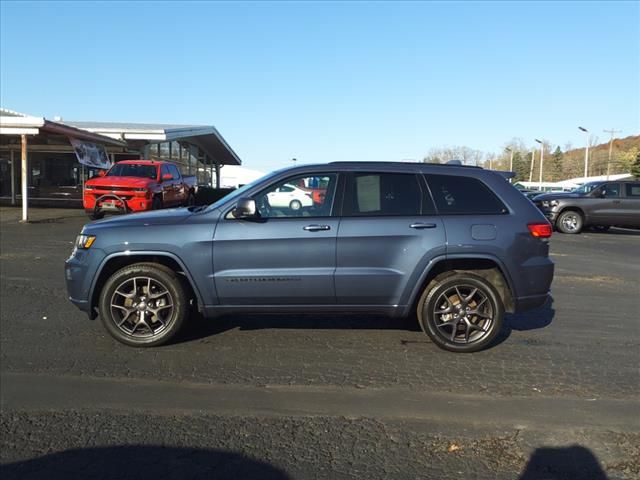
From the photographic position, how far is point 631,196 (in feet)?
58.7

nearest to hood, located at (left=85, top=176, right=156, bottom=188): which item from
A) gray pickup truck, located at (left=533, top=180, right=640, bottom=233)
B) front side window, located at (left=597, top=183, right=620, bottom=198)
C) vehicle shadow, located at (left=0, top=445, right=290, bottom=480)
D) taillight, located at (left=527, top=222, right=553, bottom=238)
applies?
gray pickup truck, located at (left=533, top=180, right=640, bottom=233)

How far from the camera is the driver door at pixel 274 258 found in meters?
5.14

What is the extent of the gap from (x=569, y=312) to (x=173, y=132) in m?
23.0

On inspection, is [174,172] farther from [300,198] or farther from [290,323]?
[300,198]

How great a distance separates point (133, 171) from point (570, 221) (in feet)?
47.0

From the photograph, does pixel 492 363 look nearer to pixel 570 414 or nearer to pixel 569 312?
pixel 570 414

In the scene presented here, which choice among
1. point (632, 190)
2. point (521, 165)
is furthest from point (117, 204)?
point (521, 165)

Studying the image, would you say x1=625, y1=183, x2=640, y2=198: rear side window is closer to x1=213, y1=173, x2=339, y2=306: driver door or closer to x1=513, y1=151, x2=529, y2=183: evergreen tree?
x1=213, y1=173, x2=339, y2=306: driver door

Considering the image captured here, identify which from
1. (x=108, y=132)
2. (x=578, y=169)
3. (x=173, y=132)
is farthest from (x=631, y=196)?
(x=578, y=169)

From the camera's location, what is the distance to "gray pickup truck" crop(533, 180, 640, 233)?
1794cm

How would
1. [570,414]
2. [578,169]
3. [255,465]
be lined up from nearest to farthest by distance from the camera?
[255,465]
[570,414]
[578,169]

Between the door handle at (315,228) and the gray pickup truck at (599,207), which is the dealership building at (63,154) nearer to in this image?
the gray pickup truck at (599,207)

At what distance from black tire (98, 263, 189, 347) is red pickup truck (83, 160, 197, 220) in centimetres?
1178

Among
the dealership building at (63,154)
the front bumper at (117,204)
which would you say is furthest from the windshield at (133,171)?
the dealership building at (63,154)
